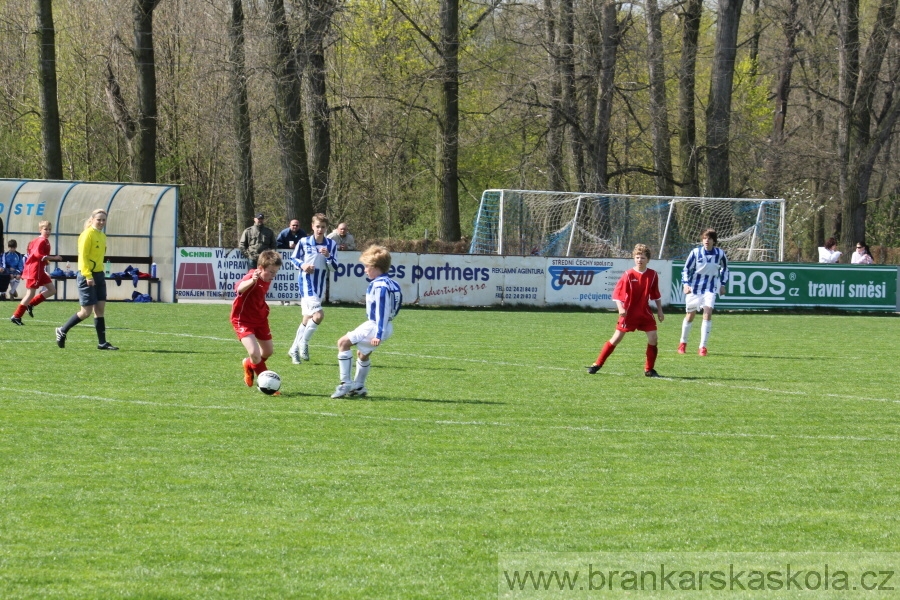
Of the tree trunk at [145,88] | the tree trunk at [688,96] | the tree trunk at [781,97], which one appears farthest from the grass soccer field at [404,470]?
the tree trunk at [781,97]

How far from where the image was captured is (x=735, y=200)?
108 feet

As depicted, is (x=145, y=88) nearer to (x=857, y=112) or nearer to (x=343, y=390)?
(x=343, y=390)

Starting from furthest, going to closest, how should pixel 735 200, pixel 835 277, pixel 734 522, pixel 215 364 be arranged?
1. pixel 735 200
2. pixel 835 277
3. pixel 215 364
4. pixel 734 522

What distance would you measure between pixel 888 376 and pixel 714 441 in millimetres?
6456

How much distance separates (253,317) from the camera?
11125 millimetres

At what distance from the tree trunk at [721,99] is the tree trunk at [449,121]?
820 centimetres

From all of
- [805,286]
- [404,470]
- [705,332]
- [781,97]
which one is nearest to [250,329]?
[404,470]

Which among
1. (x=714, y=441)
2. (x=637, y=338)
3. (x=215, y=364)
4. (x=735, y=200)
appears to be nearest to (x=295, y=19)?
(x=735, y=200)

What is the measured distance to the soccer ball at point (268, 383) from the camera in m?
10.7

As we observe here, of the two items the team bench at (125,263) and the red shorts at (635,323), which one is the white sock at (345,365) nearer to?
the red shorts at (635,323)

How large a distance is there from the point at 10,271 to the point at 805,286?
19944 mm

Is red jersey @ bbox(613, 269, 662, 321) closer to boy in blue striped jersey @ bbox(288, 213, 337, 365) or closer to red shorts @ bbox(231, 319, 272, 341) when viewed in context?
boy in blue striped jersey @ bbox(288, 213, 337, 365)

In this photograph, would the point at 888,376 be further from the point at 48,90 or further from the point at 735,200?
the point at 48,90

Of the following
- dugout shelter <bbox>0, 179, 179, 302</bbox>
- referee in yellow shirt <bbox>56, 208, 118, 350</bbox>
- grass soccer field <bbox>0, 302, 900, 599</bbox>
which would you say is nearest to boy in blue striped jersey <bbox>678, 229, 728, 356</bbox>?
grass soccer field <bbox>0, 302, 900, 599</bbox>
